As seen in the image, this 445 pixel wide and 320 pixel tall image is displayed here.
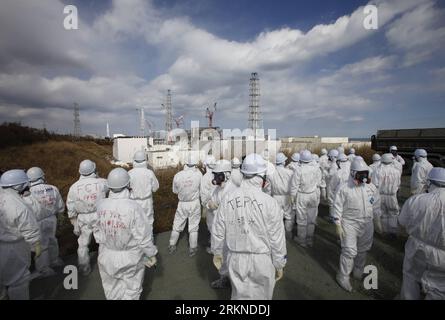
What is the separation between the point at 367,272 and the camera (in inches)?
187

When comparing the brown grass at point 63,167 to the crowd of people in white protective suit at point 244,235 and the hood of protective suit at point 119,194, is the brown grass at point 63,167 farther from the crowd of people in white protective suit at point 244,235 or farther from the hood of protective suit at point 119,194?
the hood of protective suit at point 119,194

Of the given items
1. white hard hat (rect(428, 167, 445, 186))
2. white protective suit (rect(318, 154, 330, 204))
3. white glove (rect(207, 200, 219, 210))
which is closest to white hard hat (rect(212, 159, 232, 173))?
white glove (rect(207, 200, 219, 210))

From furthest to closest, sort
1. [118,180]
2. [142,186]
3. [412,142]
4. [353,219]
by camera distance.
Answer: [412,142] → [142,186] → [353,219] → [118,180]

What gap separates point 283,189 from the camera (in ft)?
23.1

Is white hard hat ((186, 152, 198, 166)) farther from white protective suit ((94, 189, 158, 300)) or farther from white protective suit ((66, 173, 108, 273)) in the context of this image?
white protective suit ((94, 189, 158, 300))

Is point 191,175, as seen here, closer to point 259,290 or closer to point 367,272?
point 259,290

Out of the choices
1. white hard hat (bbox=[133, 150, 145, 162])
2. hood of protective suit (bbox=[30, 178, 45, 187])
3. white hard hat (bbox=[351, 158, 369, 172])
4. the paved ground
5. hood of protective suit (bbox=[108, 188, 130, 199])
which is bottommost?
the paved ground

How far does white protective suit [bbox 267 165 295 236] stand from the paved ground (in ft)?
3.54

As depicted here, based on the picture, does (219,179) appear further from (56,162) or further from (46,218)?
(56,162)

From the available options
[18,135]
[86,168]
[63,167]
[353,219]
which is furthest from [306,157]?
[18,135]

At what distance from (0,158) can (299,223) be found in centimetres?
1643

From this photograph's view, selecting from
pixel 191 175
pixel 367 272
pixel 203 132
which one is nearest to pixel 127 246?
pixel 191 175

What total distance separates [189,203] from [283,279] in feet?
9.11

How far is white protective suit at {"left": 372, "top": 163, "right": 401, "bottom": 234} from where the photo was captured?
684 cm
